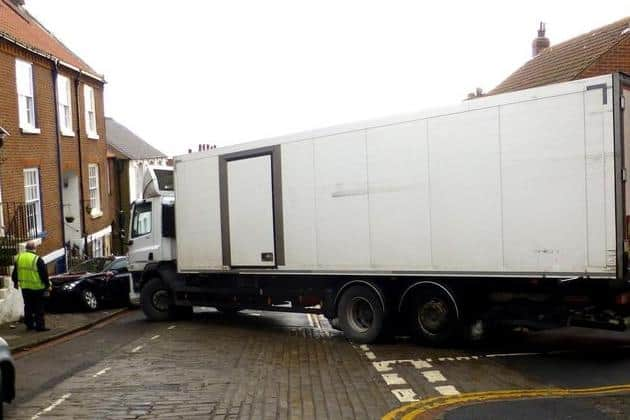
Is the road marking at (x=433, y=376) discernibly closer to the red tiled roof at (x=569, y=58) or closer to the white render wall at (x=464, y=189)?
the white render wall at (x=464, y=189)

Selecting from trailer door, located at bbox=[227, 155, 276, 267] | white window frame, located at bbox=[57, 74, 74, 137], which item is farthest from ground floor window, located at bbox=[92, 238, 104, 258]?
trailer door, located at bbox=[227, 155, 276, 267]

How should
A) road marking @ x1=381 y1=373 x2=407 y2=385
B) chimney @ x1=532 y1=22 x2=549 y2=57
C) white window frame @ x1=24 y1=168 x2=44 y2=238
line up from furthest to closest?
chimney @ x1=532 y1=22 x2=549 y2=57 → white window frame @ x1=24 y1=168 x2=44 y2=238 → road marking @ x1=381 y1=373 x2=407 y2=385

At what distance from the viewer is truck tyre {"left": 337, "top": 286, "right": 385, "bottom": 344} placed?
9773 mm

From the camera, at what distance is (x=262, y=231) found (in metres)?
11.2

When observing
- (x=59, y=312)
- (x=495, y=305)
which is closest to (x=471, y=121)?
(x=495, y=305)

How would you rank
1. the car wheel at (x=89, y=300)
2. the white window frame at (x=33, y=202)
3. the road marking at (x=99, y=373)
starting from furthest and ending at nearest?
the white window frame at (x=33, y=202)
the car wheel at (x=89, y=300)
the road marking at (x=99, y=373)

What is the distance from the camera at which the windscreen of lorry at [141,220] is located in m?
14.3

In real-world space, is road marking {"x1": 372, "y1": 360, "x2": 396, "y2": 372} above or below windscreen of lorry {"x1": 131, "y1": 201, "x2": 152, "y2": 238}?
below

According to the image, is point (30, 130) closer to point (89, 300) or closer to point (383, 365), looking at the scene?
point (89, 300)

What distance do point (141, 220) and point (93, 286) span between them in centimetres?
320

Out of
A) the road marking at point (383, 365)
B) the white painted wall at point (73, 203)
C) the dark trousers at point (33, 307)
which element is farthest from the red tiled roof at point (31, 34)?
the road marking at point (383, 365)

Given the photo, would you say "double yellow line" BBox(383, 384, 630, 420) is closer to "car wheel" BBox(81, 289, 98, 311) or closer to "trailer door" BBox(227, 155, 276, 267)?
"trailer door" BBox(227, 155, 276, 267)

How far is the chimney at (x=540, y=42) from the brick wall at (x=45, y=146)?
1623 cm

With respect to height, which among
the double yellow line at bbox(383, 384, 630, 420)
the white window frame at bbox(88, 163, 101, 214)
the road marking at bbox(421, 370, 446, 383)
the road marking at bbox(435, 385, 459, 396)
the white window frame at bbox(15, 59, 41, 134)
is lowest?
the road marking at bbox(421, 370, 446, 383)
